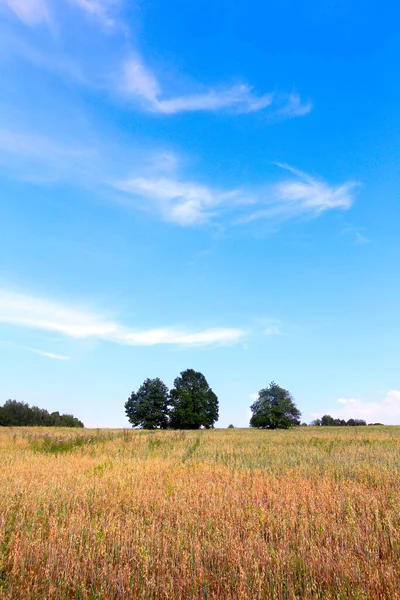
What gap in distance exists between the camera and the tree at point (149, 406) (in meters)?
65.4

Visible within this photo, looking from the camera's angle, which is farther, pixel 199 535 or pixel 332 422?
pixel 332 422

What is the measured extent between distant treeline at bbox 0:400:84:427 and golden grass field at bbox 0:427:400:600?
184 ft

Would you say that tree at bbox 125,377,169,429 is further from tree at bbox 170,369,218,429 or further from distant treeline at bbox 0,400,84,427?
distant treeline at bbox 0,400,84,427

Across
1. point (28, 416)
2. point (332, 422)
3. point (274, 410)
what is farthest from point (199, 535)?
point (332, 422)

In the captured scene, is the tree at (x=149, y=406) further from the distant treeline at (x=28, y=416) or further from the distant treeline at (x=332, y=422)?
the distant treeline at (x=332, y=422)

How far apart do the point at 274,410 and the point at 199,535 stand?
194ft

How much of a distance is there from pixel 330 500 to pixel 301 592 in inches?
129

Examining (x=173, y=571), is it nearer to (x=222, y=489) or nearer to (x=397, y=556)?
(x=397, y=556)

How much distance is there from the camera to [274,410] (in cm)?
6238

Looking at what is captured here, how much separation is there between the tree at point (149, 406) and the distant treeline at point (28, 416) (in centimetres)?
1064

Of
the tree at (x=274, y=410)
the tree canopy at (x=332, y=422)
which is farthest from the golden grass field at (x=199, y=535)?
the tree canopy at (x=332, y=422)

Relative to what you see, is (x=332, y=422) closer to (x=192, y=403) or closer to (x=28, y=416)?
(x=192, y=403)

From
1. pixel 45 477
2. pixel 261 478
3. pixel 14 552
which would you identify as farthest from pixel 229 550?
pixel 45 477

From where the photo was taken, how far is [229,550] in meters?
5.09
